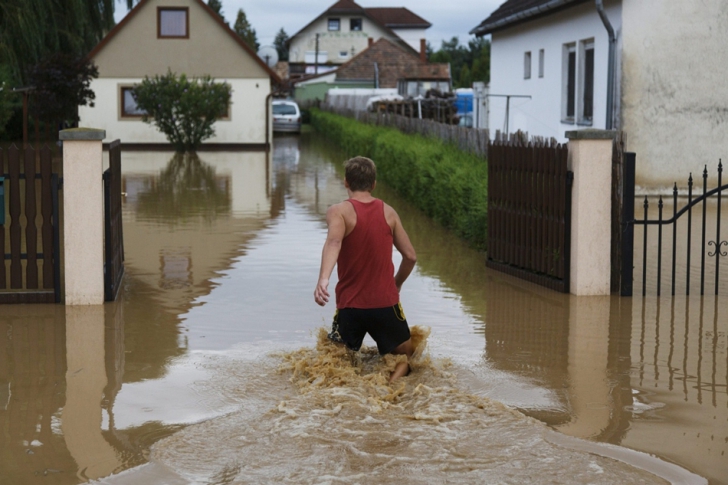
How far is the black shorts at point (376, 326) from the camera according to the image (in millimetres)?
6969

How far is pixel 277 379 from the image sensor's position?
7238 millimetres

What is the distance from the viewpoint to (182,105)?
37.0 m

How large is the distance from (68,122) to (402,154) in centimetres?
2292

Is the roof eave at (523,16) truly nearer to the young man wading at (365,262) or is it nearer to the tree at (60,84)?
the tree at (60,84)

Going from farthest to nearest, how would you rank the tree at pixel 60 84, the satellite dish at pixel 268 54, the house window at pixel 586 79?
the satellite dish at pixel 268 54, the tree at pixel 60 84, the house window at pixel 586 79

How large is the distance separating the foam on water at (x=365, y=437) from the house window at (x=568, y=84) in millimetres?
16917

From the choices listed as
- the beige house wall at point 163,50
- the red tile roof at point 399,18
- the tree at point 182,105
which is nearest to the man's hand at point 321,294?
the tree at point 182,105

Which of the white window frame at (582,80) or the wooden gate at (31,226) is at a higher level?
the white window frame at (582,80)

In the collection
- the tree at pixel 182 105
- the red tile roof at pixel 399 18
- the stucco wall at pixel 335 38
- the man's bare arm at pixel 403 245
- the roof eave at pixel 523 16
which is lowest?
the man's bare arm at pixel 403 245

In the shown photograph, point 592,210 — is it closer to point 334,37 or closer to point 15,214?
point 15,214

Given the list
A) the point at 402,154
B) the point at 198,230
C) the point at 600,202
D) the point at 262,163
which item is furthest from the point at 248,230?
the point at 262,163

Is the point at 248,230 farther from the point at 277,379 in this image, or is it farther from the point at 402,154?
the point at 277,379

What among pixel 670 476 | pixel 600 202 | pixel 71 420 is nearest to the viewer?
pixel 670 476

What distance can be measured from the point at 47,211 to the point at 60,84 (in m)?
27.9
